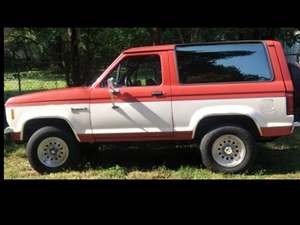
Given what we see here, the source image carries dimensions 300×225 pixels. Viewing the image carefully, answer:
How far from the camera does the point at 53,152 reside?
724 cm

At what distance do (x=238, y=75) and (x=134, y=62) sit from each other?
1.50 m

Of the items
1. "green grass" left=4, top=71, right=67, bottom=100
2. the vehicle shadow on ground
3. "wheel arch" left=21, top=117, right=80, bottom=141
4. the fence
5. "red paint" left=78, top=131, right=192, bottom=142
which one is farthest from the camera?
"green grass" left=4, top=71, right=67, bottom=100

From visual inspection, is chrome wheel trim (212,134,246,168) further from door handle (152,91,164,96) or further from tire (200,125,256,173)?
door handle (152,91,164,96)

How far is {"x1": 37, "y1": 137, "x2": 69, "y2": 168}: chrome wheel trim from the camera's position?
7.19 meters

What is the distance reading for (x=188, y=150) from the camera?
344 inches

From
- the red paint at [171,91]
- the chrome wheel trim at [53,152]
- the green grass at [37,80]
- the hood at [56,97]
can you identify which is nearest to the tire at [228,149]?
the red paint at [171,91]

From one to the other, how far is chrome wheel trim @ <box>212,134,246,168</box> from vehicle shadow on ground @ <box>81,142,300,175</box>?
0.34 metres

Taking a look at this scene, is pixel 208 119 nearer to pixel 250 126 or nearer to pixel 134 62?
pixel 250 126

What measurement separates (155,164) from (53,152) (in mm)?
1605

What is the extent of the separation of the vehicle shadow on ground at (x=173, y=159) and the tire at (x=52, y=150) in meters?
0.60

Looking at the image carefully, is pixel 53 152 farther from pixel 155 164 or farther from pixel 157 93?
pixel 157 93

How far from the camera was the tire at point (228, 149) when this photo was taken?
273 inches

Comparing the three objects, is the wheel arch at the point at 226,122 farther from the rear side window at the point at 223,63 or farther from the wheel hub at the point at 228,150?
the rear side window at the point at 223,63

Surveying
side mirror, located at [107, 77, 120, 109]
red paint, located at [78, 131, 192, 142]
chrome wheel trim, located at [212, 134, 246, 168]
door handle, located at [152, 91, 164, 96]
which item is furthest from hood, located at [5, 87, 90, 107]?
chrome wheel trim, located at [212, 134, 246, 168]
